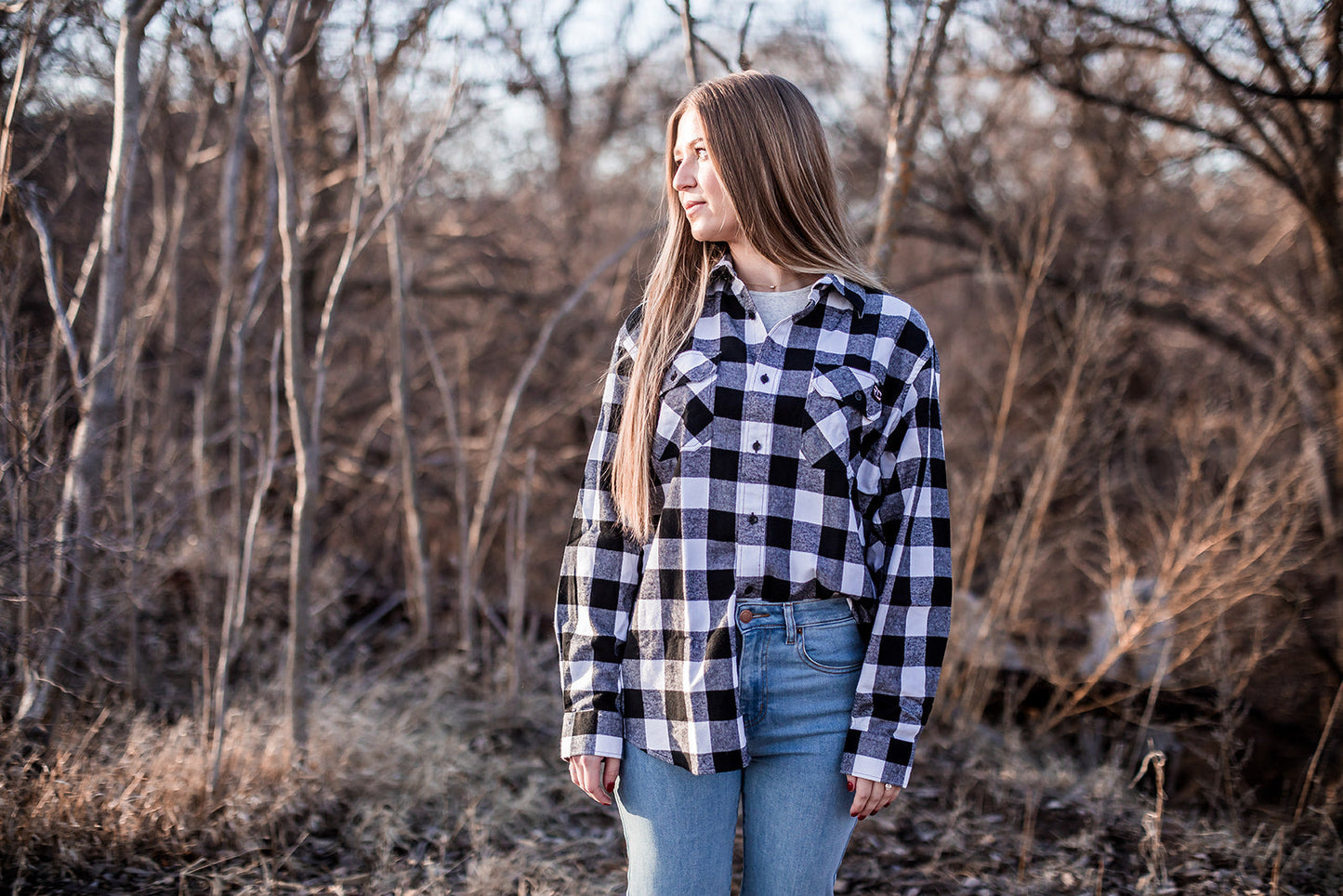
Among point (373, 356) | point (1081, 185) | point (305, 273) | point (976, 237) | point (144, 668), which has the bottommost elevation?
point (144, 668)

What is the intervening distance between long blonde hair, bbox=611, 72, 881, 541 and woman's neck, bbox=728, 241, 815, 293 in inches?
0.9

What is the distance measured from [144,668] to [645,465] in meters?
3.25

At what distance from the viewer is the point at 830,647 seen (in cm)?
160

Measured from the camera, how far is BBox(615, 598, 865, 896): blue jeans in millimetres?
1580

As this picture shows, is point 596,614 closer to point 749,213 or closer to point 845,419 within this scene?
point 845,419

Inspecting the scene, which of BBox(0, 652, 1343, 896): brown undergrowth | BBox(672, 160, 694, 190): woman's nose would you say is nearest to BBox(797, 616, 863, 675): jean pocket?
BBox(672, 160, 694, 190): woman's nose

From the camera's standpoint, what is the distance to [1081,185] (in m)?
8.63

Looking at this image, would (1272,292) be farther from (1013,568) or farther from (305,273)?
(305,273)

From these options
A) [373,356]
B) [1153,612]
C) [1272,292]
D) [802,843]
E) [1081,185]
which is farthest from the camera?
[1081,185]

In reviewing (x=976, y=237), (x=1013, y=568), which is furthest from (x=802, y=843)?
(x=976, y=237)

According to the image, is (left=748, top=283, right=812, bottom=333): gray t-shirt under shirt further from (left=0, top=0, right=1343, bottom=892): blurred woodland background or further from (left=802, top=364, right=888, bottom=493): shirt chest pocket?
(left=0, top=0, right=1343, bottom=892): blurred woodland background

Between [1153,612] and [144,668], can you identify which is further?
[1153,612]

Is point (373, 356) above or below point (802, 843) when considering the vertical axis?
above

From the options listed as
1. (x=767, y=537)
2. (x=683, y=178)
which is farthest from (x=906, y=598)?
(x=683, y=178)
